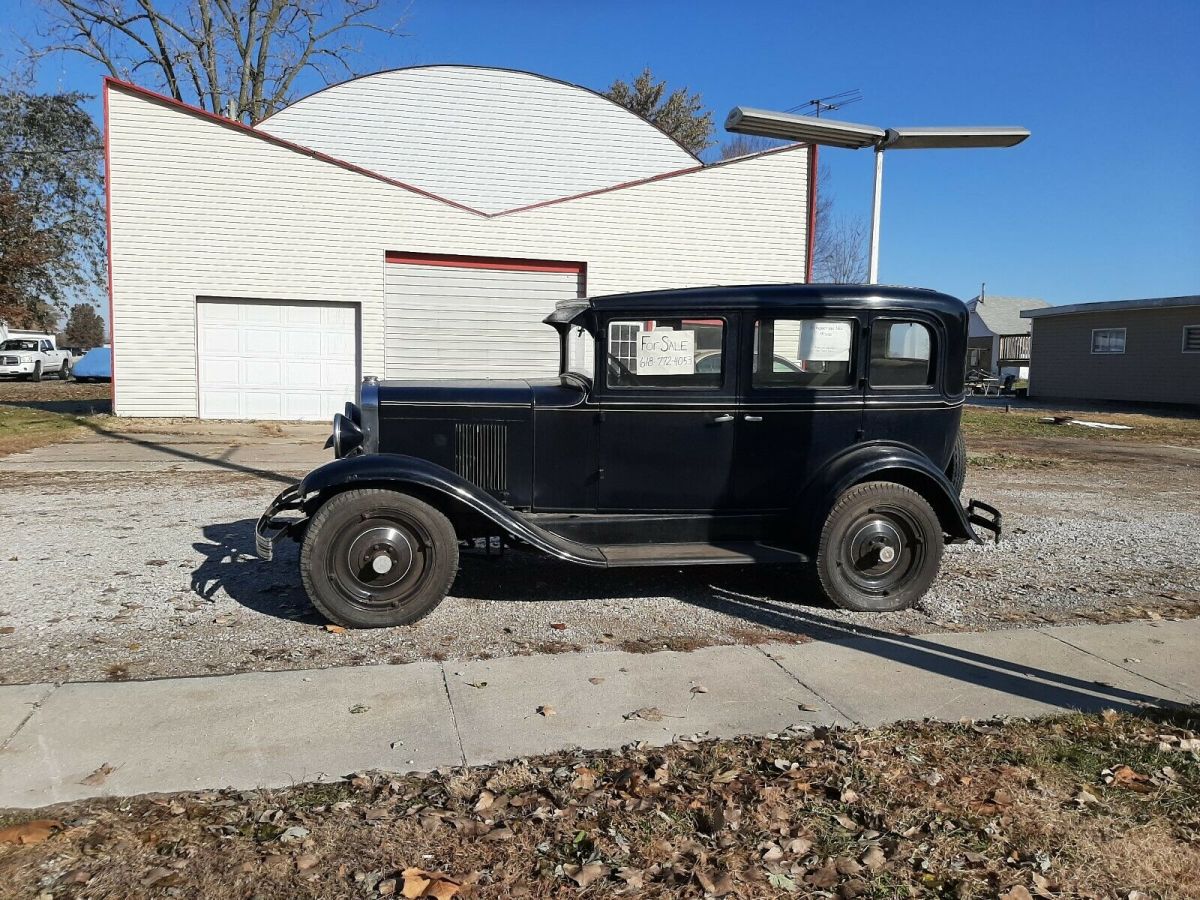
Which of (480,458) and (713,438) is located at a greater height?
(713,438)

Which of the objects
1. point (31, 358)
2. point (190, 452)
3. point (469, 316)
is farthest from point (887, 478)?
point (31, 358)

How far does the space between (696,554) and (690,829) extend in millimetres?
2488

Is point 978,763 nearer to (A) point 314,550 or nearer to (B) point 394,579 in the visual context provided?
(B) point 394,579

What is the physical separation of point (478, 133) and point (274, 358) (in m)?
7.04

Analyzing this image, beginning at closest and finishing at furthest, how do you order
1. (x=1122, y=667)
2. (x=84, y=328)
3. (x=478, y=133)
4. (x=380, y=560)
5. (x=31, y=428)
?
(x=1122, y=667) < (x=380, y=560) < (x=31, y=428) < (x=478, y=133) < (x=84, y=328)

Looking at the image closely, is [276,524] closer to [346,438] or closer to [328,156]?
[346,438]

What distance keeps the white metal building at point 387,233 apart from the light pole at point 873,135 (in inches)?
318

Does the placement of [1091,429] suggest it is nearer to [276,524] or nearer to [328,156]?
[328,156]

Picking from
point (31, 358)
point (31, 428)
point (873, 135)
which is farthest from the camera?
point (31, 358)

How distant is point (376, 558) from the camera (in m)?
4.88

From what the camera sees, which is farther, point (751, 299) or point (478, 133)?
point (478, 133)

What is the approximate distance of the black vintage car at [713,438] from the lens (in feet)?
17.7

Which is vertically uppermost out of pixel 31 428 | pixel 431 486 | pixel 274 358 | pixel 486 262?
pixel 486 262

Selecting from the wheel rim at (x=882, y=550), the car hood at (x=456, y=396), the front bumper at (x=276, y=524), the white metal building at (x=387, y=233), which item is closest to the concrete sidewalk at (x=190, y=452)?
the white metal building at (x=387, y=233)
